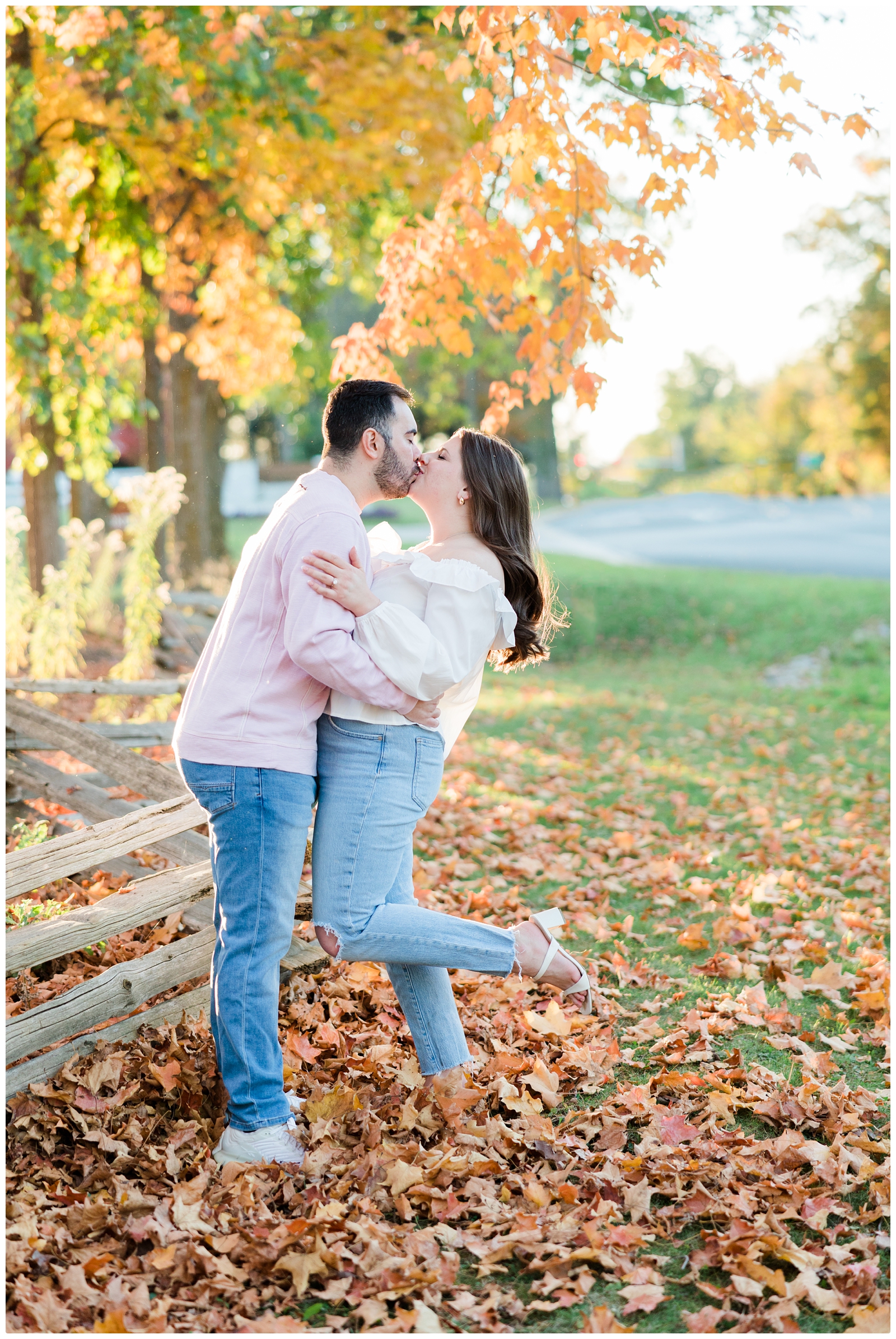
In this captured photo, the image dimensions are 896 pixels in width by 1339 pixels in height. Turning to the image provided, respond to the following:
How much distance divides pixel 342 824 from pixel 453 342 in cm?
317

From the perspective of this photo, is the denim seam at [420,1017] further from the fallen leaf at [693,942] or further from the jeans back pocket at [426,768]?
the fallen leaf at [693,942]

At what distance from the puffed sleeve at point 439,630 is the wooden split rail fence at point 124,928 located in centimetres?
111

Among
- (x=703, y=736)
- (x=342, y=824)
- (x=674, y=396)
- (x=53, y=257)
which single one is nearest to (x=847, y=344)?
(x=703, y=736)

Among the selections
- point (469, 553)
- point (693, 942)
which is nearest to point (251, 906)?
point (469, 553)

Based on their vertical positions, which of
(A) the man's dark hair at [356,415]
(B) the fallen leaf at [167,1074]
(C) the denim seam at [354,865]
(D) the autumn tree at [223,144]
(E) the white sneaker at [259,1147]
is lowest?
(E) the white sneaker at [259,1147]

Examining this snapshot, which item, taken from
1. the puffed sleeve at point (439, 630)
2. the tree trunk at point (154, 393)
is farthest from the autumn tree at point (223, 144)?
the puffed sleeve at point (439, 630)

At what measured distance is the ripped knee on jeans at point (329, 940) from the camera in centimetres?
341

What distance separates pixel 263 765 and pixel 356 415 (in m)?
1.14

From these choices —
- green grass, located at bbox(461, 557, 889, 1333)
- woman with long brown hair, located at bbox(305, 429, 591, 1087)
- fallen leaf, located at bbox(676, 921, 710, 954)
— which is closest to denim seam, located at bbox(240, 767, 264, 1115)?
woman with long brown hair, located at bbox(305, 429, 591, 1087)

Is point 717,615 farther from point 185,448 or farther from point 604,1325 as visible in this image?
point 604,1325

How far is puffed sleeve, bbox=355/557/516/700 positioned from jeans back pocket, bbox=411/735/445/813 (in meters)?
0.21

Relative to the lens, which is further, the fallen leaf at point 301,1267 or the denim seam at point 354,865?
the denim seam at point 354,865

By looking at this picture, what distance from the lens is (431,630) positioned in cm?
341

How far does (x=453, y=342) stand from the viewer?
568cm
